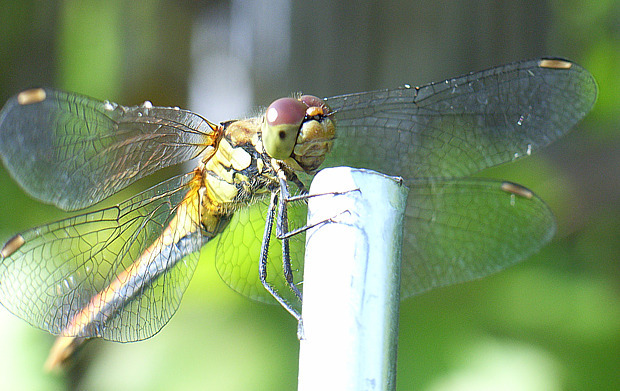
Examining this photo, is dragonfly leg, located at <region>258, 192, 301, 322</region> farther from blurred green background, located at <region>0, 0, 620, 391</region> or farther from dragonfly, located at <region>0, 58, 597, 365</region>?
blurred green background, located at <region>0, 0, 620, 391</region>

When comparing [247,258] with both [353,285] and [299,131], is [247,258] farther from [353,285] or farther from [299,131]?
[353,285]

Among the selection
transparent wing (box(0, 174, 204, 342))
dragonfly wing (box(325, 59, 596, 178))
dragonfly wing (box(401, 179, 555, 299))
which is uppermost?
dragonfly wing (box(325, 59, 596, 178))

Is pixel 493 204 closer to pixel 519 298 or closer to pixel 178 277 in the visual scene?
pixel 519 298

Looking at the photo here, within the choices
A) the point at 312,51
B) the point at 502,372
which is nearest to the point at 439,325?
the point at 502,372

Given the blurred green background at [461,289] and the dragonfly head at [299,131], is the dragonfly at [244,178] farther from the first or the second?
the blurred green background at [461,289]

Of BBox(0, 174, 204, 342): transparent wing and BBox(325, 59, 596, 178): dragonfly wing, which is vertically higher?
BBox(325, 59, 596, 178): dragonfly wing

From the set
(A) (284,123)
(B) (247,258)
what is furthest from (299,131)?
(B) (247,258)

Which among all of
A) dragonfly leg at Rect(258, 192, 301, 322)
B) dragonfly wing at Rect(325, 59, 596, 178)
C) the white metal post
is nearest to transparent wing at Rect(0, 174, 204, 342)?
dragonfly leg at Rect(258, 192, 301, 322)
